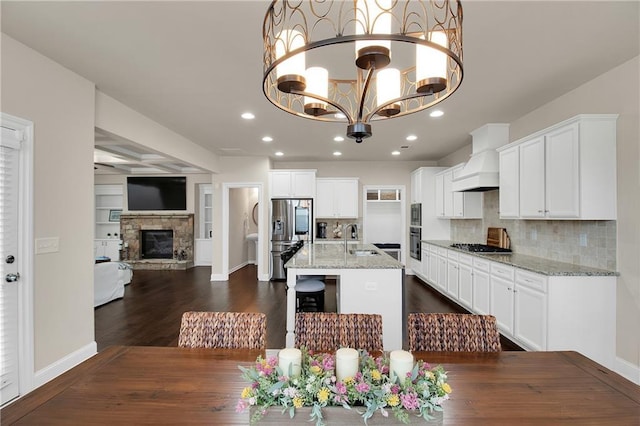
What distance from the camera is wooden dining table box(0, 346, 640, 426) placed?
0.95 m

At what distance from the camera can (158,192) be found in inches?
314

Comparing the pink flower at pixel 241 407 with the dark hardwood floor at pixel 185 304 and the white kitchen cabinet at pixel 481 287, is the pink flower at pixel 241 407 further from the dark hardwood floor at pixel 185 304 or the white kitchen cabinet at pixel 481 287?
the white kitchen cabinet at pixel 481 287

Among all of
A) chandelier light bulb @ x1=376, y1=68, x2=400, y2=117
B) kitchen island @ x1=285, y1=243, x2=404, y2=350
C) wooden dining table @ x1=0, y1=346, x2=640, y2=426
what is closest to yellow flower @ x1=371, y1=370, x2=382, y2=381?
wooden dining table @ x1=0, y1=346, x2=640, y2=426

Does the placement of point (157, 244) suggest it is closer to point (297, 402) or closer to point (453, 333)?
point (453, 333)

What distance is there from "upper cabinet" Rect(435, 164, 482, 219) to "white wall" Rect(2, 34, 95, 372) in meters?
4.90

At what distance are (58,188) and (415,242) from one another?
575 cm

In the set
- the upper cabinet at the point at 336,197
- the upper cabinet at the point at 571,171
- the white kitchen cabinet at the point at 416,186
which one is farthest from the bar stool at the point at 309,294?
the white kitchen cabinet at the point at 416,186

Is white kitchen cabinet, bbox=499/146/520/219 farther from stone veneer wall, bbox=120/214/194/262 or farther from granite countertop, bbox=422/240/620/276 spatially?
stone veneer wall, bbox=120/214/194/262

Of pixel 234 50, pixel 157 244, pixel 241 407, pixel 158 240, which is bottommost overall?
pixel 157 244

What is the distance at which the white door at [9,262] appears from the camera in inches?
85.2

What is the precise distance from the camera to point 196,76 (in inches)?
111

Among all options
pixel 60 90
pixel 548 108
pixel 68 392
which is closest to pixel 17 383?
pixel 68 392

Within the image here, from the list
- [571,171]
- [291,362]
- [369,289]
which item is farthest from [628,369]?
[291,362]

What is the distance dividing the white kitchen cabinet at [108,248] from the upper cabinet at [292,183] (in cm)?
479
